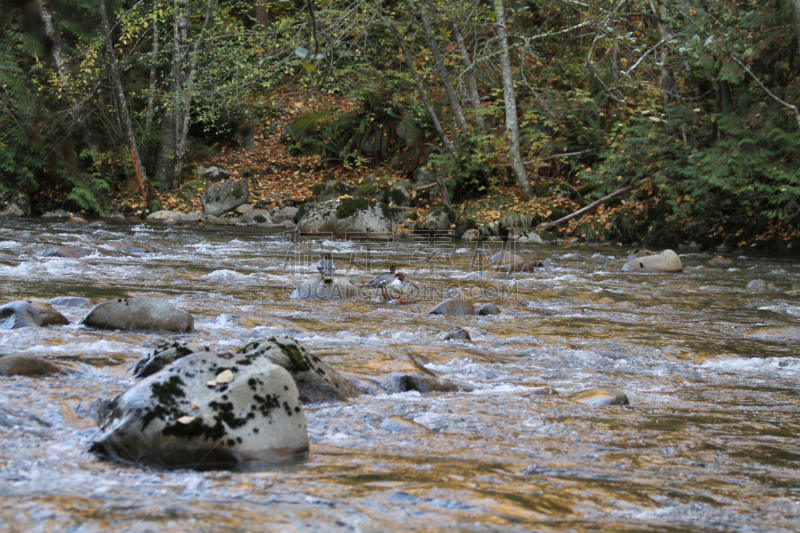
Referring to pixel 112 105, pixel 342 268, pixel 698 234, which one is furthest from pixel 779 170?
pixel 112 105

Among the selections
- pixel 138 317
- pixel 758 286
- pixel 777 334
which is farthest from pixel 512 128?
pixel 138 317

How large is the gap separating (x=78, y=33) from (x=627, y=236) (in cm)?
1542

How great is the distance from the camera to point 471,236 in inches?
565

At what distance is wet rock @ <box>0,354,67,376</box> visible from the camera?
341 cm

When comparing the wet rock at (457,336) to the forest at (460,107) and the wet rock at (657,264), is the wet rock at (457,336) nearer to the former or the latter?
the forest at (460,107)

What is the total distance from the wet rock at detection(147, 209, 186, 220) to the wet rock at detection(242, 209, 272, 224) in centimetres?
164

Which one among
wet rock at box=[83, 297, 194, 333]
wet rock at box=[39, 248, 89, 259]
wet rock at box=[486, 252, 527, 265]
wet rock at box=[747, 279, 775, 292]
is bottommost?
wet rock at box=[83, 297, 194, 333]

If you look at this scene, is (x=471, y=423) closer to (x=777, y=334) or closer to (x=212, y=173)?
(x=777, y=334)

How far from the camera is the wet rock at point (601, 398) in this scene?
11.5 feet

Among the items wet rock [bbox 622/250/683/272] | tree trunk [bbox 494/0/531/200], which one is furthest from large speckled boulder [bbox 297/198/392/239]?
wet rock [bbox 622/250/683/272]

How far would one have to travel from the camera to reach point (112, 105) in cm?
1878

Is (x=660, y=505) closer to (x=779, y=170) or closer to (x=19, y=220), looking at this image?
(x=779, y=170)

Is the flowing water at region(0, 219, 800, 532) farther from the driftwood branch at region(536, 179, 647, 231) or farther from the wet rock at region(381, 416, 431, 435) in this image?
the driftwood branch at region(536, 179, 647, 231)

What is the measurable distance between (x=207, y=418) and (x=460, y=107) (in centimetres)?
1452
